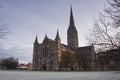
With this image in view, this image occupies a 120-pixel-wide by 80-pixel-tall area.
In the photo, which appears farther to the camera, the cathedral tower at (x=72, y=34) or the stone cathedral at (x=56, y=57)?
the cathedral tower at (x=72, y=34)

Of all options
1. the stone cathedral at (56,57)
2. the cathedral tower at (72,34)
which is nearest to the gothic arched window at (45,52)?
the stone cathedral at (56,57)

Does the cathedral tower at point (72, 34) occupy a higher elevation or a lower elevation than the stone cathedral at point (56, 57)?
higher

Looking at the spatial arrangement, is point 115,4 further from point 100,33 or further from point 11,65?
point 11,65

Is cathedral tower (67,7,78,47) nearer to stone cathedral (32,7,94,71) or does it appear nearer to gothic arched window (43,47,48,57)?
stone cathedral (32,7,94,71)

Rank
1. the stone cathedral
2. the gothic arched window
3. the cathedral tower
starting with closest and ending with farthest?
1. the stone cathedral
2. the gothic arched window
3. the cathedral tower

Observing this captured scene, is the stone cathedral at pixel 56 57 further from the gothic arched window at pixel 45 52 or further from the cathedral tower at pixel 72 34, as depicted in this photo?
the cathedral tower at pixel 72 34

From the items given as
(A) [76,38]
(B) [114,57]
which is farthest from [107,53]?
(A) [76,38]

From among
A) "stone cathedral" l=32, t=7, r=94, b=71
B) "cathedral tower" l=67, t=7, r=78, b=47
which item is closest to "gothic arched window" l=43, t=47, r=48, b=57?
"stone cathedral" l=32, t=7, r=94, b=71

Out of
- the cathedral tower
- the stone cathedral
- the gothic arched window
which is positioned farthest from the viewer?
the cathedral tower

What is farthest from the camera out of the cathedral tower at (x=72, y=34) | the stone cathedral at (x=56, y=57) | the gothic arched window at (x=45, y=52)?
the cathedral tower at (x=72, y=34)

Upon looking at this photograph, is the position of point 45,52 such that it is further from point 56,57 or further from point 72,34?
point 72,34

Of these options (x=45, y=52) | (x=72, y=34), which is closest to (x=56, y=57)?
(x=45, y=52)

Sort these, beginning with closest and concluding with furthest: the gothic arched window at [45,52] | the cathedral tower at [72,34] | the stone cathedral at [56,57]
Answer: the stone cathedral at [56,57]
the gothic arched window at [45,52]
the cathedral tower at [72,34]

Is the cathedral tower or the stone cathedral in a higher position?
the cathedral tower
